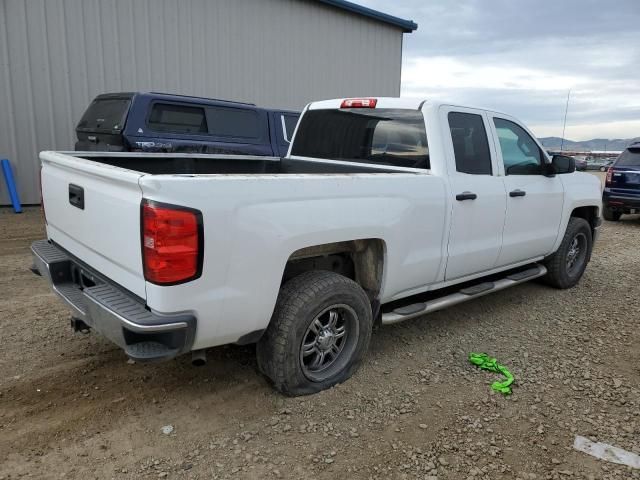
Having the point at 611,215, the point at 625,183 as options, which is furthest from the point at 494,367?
the point at 611,215

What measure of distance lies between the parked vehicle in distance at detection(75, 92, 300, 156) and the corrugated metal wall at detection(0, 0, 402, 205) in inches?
88.3

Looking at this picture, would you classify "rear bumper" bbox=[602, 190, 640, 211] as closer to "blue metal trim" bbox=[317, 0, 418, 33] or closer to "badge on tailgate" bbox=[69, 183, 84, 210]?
"blue metal trim" bbox=[317, 0, 418, 33]

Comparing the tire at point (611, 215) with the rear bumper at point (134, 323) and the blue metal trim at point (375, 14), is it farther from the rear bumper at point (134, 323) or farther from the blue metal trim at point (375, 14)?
the rear bumper at point (134, 323)

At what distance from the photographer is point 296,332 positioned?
2979mm

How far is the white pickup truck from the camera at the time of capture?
2457mm

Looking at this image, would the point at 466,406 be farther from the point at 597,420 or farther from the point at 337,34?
the point at 337,34

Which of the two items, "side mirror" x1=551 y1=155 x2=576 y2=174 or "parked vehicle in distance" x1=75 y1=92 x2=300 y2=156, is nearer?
"side mirror" x1=551 y1=155 x2=576 y2=174

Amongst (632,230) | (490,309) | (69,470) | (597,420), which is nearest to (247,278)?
(69,470)

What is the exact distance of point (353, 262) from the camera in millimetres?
3586

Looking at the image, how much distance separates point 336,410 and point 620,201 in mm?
9984

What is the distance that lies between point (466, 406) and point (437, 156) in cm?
175

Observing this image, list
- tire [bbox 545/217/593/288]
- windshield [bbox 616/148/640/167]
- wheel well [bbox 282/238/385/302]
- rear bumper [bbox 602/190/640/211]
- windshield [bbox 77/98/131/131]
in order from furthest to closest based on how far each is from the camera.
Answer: windshield [bbox 616/148/640/167] → rear bumper [bbox 602/190/640/211] → windshield [bbox 77/98/131/131] → tire [bbox 545/217/593/288] → wheel well [bbox 282/238/385/302]

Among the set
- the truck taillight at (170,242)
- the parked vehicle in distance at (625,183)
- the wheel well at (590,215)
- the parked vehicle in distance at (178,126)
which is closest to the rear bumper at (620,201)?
the parked vehicle in distance at (625,183)

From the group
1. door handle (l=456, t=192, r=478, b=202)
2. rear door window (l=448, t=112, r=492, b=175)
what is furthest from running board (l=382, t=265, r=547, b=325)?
rear door window (l=448, t=112, r=492, b=175)
